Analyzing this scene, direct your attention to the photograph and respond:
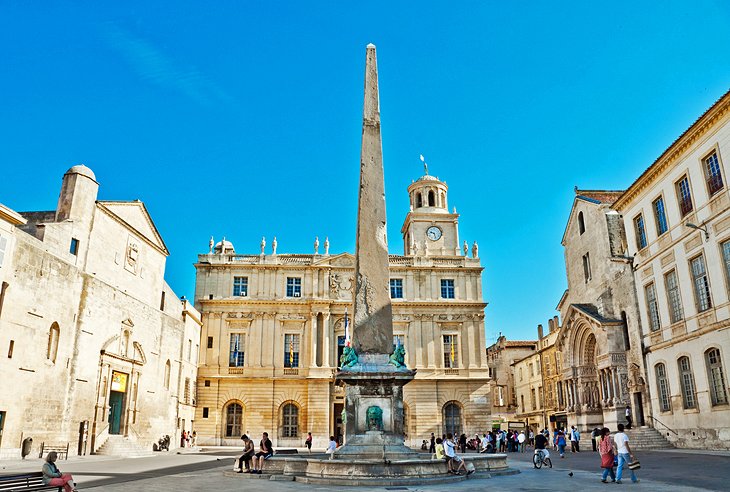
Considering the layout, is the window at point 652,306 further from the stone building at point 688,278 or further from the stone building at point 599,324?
the stone building at point 599,324

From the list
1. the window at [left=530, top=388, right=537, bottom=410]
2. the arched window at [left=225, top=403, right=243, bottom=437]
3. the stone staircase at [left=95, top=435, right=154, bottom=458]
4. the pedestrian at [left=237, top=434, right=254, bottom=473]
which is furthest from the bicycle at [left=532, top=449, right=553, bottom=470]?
the window at [left=530, top=388, right=537, bottom=410]

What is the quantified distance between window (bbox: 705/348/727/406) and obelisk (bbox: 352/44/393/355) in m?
12.4

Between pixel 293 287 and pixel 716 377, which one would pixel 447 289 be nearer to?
pixel 293 287

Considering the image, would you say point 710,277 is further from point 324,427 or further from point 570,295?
point 324,427

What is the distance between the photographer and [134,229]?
88.7ft

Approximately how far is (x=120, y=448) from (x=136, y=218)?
10498 millimetres

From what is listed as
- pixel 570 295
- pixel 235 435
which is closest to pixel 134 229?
pixel 235 435

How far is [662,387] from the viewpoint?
72.3 ft

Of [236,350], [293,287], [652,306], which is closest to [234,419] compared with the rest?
[236,350]

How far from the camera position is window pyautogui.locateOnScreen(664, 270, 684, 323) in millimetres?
20444

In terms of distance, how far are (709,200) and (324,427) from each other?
27.1 metres

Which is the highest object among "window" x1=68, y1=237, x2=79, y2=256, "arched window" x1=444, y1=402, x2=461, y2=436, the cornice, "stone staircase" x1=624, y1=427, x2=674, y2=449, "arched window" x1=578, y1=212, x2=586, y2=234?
"arched window" x1=578, y1=212, x2=586, y2=234

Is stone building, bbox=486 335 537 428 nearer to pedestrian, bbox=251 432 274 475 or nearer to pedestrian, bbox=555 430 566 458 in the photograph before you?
pedestrian, bbox=555 430 566 458

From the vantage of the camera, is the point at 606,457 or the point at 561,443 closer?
the point at 606,457
